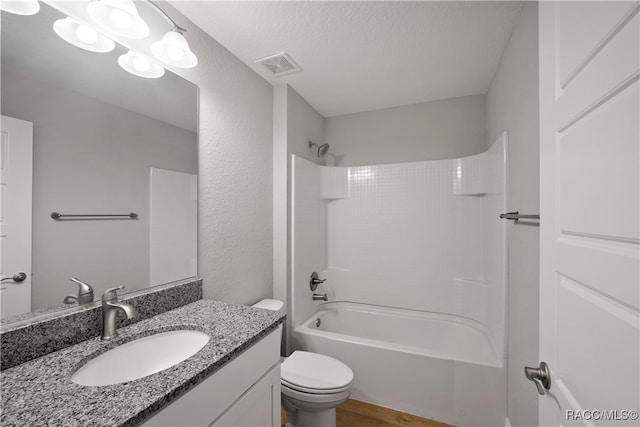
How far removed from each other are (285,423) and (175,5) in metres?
2.55

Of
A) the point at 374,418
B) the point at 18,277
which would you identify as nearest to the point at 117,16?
the point at 18,277

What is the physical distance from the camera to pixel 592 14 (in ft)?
1.82

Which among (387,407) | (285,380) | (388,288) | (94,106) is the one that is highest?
(94,106)

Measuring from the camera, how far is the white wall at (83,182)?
2.86ft

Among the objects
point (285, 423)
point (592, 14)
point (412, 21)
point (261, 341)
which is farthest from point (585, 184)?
point (285, 423)

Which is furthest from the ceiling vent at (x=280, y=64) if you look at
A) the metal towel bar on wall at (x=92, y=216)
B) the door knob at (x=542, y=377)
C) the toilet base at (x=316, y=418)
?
the toilet base at (x=316, y=418)

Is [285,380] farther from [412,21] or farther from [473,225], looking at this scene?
[412,21]

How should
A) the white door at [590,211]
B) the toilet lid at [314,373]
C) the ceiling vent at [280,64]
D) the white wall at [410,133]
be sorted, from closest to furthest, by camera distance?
the white door at [590,211] → the toilet lid at [314,373] → the ceiling vent at [280,64] → the white wall at [410,133]

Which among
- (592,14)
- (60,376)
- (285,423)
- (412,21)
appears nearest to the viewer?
(592,14)

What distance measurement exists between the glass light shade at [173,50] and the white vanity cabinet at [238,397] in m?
1.34

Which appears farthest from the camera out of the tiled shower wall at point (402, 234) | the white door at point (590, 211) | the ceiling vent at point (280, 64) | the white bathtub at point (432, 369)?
the tiled shower wall at point (402, 234)

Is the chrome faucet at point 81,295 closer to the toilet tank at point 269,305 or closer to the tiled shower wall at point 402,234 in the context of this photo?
the toilet tank at point 269,305

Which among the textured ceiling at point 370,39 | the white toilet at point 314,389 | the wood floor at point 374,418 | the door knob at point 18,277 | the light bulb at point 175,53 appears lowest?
the wood floor at point 374,418

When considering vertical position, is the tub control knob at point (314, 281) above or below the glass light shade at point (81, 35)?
below
